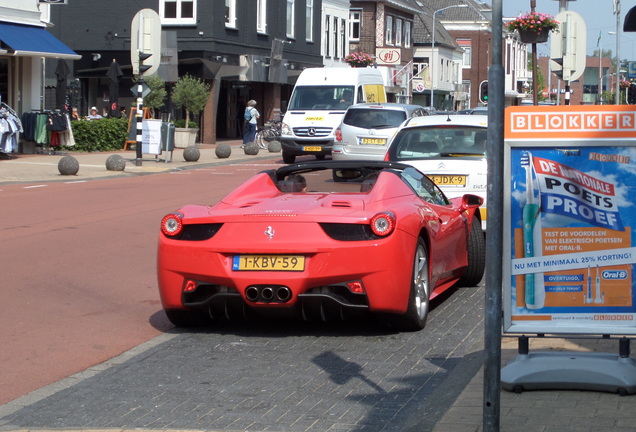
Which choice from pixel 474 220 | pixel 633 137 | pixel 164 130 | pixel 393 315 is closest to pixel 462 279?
pixel 474 220

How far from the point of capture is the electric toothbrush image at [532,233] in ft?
20.1

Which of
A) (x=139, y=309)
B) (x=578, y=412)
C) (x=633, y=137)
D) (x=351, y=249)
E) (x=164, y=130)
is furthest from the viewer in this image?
(x=164, y=130)

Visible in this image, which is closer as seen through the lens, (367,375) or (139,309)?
(367,375)

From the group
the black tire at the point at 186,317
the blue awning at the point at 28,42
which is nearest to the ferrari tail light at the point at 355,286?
the black tire at the point at 186,317

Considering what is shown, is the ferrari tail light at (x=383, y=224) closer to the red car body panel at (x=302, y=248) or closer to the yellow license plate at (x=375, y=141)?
the red car body panel at (x=302, y=248)

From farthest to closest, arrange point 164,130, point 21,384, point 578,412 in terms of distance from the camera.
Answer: point 164,130
point 21,384
point 578,412

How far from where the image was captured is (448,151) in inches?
517

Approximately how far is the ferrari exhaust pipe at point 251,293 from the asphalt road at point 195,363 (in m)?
0.36

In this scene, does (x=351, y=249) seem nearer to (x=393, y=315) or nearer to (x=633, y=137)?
(x=393, y=315)

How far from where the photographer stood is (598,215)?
6129mm

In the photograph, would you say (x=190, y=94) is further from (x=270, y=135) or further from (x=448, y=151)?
(x=448, y=151)

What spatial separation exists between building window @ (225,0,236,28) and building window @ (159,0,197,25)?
2042mm

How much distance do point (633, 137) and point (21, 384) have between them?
13.2 feet

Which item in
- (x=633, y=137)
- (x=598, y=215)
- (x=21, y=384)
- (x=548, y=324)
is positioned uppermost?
(x=633, y=137)
